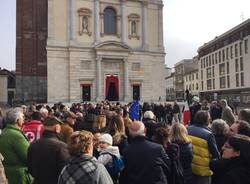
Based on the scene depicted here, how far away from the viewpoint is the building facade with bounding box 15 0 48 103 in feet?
135

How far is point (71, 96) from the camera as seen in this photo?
3916 centimetres

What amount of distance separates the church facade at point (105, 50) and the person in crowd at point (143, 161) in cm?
3464

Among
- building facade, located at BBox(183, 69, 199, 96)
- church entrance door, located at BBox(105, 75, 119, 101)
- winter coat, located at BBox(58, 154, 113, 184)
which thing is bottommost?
winter coat, located at BBox(58, 154, 113, 184)

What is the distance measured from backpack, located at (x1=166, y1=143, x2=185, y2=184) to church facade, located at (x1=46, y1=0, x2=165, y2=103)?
34408mm

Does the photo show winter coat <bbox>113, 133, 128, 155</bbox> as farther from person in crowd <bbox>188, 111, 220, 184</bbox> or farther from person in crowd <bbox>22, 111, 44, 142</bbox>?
person in crowd <bbox>22, 111, 44, 142</bbox>

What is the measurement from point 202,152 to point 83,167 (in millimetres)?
3176

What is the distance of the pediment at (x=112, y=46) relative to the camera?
40263 millimetres

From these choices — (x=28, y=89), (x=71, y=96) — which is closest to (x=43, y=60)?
(x=28, y=89)

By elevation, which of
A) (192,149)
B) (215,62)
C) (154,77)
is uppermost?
(215,62)

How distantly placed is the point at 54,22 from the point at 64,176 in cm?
3796

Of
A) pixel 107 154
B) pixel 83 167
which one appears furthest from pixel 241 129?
pixel 83 167

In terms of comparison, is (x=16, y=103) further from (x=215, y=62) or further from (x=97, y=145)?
(x=215, y=62)

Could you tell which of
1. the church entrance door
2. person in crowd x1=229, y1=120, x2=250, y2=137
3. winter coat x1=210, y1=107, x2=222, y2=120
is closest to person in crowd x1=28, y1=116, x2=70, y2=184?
person in crowd x1=229, y1=120, x2=250, y2=137

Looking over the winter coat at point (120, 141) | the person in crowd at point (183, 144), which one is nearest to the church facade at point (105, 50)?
the winter coat at point (120, 141)
